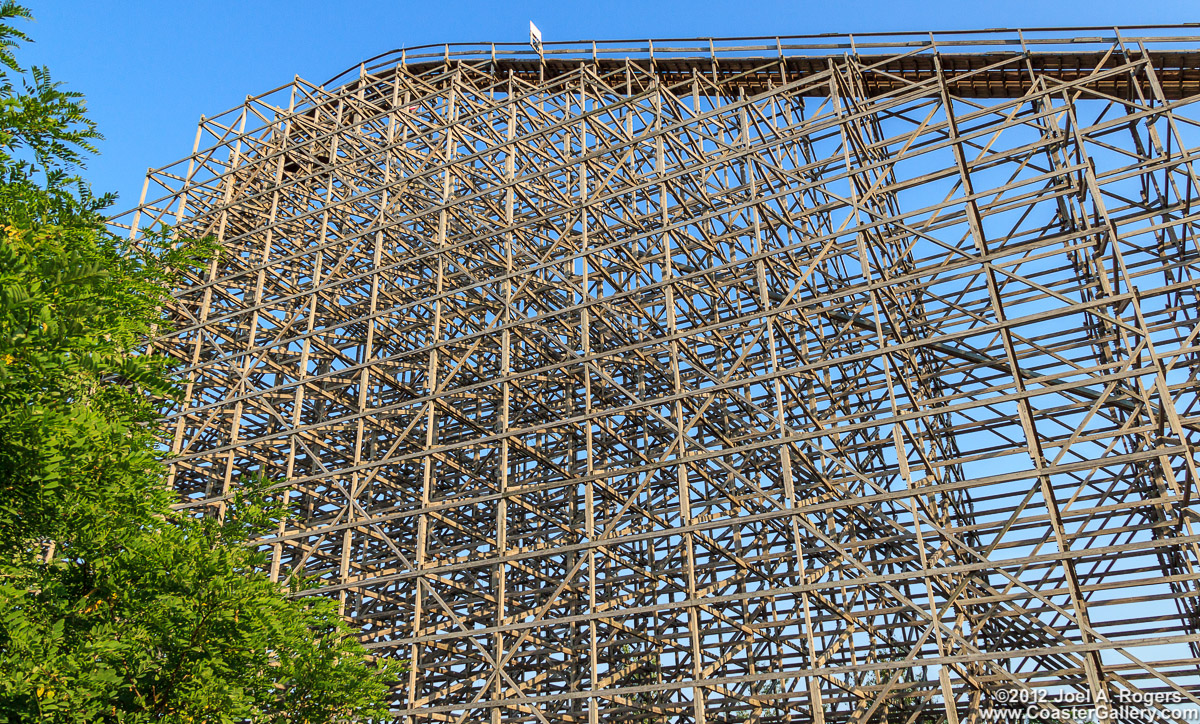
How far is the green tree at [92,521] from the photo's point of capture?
6043 mm

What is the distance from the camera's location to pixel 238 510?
25.8ft

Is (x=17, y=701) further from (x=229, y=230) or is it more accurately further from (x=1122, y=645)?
(x=229, y=230)

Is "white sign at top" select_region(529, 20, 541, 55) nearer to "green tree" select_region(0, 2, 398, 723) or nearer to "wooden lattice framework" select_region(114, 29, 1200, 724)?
"wooden lattice framework" select_region(114, 29, 1200, 724)

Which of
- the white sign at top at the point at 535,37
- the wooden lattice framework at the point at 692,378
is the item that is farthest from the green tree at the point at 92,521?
the white sign at top at the point at 535,37

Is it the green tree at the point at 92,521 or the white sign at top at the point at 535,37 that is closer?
the green tree at the point at 92,521

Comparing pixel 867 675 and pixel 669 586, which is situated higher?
pixel 669 586

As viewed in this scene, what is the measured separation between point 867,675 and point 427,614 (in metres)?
8.03

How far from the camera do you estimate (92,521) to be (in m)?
6.67

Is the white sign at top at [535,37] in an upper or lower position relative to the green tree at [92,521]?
upper

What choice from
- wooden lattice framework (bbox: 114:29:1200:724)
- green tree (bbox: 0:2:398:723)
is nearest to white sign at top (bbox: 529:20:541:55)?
wooden lattice framework (bbox: 114:29:1200:724)

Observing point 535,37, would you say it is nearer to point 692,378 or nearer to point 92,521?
point 692,378

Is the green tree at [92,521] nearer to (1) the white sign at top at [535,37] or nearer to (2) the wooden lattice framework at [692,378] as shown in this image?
(2) the wooden lattice framework at [692,378]

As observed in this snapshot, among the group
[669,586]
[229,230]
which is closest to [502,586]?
[669,586]

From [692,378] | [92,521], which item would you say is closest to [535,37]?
[692,378]
